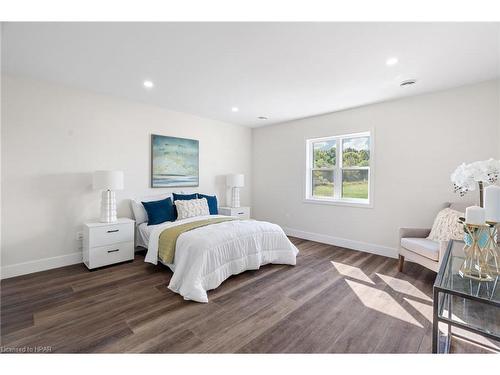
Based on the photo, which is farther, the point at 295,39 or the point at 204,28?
the point at 295,39

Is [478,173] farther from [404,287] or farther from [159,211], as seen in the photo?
[159,211]

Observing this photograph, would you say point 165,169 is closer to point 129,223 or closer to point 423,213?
point 129,223

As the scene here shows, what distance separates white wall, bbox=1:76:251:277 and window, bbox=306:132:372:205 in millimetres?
3024

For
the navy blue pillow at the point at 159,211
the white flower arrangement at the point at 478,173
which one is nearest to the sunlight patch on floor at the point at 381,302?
the white flower arrangement at the point at 478,173

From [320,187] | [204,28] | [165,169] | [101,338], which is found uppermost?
[204,28]

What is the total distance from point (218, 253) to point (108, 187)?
182cm

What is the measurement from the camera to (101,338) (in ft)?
5.64

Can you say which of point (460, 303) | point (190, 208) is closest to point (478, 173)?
point (460, 303)

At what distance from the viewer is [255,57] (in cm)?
233

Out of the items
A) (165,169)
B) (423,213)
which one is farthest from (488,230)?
(165,169)

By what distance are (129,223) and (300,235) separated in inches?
127

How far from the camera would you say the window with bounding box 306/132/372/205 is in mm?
4023

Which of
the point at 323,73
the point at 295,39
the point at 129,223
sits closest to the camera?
the point at 295,39

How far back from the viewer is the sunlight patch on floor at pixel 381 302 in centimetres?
204
